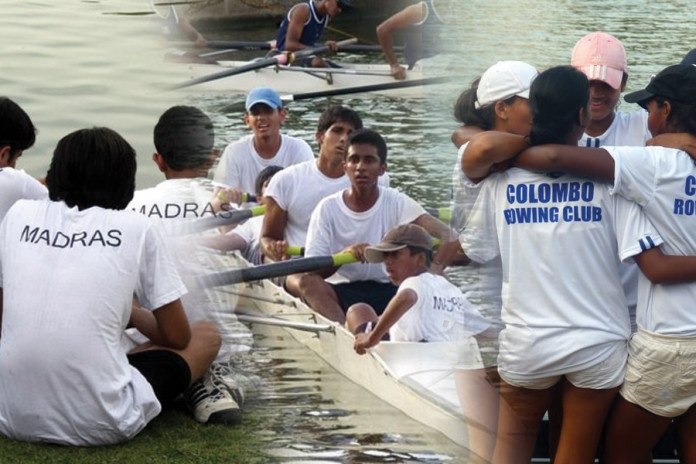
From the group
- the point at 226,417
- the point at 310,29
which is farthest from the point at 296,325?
the point at 226,417

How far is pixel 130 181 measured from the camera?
79.2 inches

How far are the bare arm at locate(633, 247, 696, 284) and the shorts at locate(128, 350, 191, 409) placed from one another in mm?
914

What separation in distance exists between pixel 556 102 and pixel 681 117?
0.82 ft

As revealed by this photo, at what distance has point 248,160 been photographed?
323cm

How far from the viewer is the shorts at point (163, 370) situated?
2150 millimetres

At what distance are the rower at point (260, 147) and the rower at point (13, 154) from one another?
722 millimetres

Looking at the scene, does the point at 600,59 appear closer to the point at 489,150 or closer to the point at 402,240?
the point at 489,150

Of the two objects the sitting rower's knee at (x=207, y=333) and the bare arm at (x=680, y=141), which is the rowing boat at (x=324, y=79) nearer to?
the sitting rower's knee at (x=207, y=333)

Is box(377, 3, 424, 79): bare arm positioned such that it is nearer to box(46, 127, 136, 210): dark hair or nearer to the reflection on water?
box(46, 127, 136, 210): dark hair

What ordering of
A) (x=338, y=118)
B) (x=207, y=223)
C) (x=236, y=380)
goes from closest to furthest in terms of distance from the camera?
(x=207, y=223)
(x=236, y=380)
(x=338, y=118)

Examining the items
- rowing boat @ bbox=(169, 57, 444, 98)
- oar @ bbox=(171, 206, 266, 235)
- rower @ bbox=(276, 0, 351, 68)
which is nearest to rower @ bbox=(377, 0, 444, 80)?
rower @ bbox=(276, 0, 351, 68)

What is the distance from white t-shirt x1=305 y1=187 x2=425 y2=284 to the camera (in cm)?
275

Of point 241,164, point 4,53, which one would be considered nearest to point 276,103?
point 241,164

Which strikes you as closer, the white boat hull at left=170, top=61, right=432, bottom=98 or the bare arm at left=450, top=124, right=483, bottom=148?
the bare arm at left=450, top=124, right=483, bottom=148
